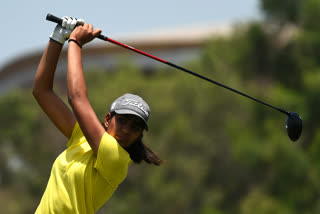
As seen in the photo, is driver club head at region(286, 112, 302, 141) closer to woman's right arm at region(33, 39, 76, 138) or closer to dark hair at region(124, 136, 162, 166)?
dark hair at region(124, 136, 162, 166)

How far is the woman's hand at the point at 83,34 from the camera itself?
412cm

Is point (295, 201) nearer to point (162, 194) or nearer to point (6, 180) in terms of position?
point (162, 194)

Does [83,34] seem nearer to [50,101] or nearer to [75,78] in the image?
[75,78]

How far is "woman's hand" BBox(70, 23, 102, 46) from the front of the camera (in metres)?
4.12

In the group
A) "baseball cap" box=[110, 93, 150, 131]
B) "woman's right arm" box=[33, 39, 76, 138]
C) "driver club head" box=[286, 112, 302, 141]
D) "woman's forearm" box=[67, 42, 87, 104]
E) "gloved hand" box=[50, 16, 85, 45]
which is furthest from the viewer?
"driver club head" box=[286, 112, 302, 141]

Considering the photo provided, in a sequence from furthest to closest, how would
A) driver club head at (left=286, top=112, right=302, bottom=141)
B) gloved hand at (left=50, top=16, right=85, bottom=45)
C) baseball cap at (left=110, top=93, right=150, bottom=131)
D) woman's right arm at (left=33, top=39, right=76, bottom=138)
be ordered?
driver club head at (left=286, top=112, right=302, bottom=141) → woman's right arm at (left=33, top=39, right=76, bottom=138) → gloved hand at (left=50, top=16, right=85, bottom=45) → baseball cap at (left=110, top=93, right=150, bottom=131)

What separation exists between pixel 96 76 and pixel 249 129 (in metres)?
7.77

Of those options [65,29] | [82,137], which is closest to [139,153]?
[82,137]

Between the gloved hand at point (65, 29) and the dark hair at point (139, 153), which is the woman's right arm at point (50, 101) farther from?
the dark hair at point (139, 153)

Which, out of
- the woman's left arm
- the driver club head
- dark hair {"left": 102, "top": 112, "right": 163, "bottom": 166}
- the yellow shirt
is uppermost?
the driver club head

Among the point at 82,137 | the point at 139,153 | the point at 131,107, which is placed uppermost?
the point at 131,107

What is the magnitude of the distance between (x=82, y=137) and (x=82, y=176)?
31cm

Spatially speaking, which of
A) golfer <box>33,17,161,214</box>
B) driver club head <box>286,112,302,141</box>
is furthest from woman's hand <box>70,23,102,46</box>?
driver club head <box>286,112,302,141</box>

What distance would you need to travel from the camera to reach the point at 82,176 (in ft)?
13.3
